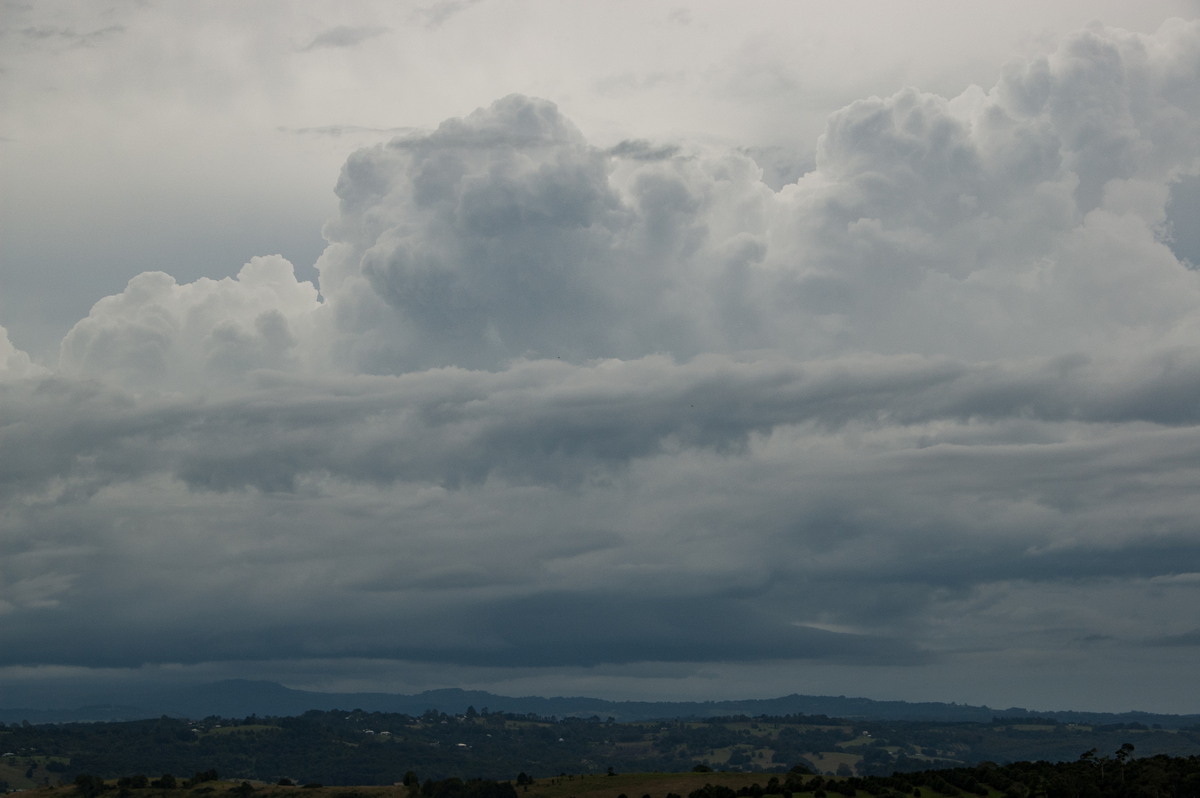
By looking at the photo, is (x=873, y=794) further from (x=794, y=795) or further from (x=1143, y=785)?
(x=1143, y=785)

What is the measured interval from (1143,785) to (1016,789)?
2010 centimetres

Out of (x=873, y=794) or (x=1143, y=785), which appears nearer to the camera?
(x=1143, y=785)

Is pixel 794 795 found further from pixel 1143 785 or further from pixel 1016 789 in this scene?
pixel 1143 785

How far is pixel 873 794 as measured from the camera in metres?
200

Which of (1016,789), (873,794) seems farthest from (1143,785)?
(873,794)

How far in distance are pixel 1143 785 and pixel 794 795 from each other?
167 feet

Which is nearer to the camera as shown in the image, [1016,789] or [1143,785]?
[1143,785]

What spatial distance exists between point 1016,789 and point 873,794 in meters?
22.5

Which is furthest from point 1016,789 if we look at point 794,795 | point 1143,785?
point 794,795

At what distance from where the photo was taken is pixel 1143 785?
18625 cm

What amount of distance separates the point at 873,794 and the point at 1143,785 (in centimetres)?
3946

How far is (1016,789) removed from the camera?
199625 mm

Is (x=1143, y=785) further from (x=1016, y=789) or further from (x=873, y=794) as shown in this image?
(x=873, y=794)

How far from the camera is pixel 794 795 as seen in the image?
19675 centimetres
